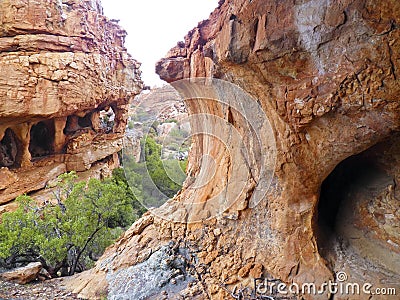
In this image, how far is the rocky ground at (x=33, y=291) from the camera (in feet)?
20.1

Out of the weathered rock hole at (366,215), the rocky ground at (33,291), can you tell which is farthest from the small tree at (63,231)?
the weathered rock hole at (366,215)

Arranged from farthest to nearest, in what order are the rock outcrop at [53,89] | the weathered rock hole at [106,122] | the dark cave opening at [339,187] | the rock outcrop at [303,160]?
the weathered rock hole at [106,122] < the rock outcrop at [53,89] < the dark cave opening at [339,187] < the rock outcrop at [303,160]

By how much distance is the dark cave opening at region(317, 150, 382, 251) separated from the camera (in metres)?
4.75

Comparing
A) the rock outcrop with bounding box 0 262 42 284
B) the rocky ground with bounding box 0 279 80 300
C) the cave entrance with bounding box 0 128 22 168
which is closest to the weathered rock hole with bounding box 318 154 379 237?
the rocky ground with bounding box 0 279 80 300

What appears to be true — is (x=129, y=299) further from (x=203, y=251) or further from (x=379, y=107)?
(x=379, y=107)

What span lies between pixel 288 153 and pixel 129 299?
3.97 metres

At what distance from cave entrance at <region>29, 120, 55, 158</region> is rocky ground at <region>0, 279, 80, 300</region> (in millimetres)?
12429

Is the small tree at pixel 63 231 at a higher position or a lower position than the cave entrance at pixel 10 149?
lower

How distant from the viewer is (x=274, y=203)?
192 inches

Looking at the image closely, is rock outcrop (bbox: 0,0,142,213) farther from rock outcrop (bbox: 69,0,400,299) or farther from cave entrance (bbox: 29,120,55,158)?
rock outcrop (bbox: 69,0,400,299)

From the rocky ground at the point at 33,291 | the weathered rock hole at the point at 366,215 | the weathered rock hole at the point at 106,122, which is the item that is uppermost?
the weathered rock hole at the point at 106,122

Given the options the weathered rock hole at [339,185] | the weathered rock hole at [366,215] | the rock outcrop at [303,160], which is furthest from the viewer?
the weathered rock hole at [339,185]

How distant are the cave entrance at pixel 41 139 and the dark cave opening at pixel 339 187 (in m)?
16.5

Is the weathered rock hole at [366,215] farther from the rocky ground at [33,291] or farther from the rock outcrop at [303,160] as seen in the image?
the rocky ground at [33,291]
